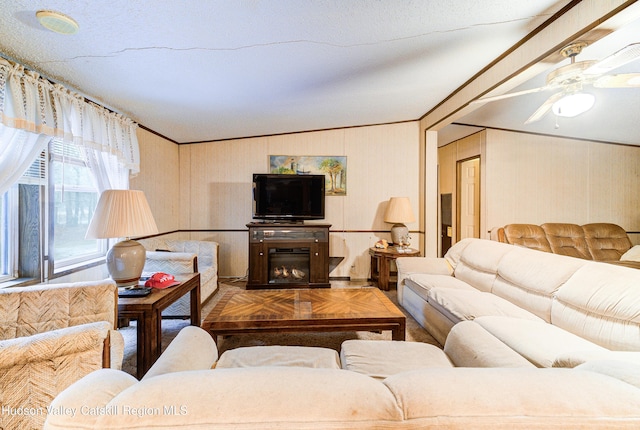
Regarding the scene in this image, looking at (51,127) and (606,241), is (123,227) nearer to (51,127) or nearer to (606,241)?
(51,127)

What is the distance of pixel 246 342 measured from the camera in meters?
2.27

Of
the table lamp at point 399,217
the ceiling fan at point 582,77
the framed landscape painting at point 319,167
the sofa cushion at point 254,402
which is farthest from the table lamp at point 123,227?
the ceiling fan at point 582,77

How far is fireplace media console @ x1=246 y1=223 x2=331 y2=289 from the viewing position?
12.5 ft

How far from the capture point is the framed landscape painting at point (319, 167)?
170 inches

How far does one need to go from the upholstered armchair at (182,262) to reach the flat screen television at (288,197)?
2.96 feet

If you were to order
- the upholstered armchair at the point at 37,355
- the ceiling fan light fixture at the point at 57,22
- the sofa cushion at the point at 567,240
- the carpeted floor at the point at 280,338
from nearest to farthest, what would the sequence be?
the upholstered armchair at the point at 37,355 → the ceiling fan light fixture at the point at 57,22 → the carpeted floor at the point at 280,338 → the sofa cushion at the point at 567,240

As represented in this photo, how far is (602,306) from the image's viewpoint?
1.53 metres

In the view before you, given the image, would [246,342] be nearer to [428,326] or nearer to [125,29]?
[428,326]

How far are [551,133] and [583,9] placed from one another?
3.35 meters

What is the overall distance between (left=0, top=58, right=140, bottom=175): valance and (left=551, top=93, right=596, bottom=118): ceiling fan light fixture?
3.93 m

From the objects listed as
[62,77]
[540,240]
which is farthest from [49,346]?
[540,240]

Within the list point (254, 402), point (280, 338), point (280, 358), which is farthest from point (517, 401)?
point (280, 338)

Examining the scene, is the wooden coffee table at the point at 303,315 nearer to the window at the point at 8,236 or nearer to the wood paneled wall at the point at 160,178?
the window at the point at 8,236

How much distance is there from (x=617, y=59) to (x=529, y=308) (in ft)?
5.57
